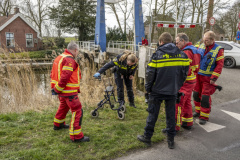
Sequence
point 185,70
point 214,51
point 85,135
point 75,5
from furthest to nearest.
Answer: point 75,5
point 214,51
point 85,135
point 185,70

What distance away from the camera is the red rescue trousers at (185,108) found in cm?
383

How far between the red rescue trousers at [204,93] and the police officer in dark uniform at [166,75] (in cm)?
140

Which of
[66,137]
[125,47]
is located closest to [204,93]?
[66,137]

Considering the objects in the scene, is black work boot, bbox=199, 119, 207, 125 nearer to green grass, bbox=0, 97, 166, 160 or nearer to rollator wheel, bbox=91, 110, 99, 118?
green grass, bbox=0, 97, 166, 160

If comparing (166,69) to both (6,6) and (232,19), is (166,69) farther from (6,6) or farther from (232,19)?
(6,6)

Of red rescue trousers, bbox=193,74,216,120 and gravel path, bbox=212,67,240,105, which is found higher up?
red rescue trousers, bbox=193,74,216,120

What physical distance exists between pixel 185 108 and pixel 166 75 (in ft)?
4.65

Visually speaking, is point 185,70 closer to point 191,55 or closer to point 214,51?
point 191,55

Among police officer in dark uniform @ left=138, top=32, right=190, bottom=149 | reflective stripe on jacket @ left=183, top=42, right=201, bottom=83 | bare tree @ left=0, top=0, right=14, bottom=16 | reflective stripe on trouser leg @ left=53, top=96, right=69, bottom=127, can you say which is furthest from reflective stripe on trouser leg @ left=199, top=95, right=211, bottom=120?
bare tree @ left=0, top=0, right=14, bottom=16

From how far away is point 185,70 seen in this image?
3.28 metres

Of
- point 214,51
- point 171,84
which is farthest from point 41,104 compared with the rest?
point 214,51

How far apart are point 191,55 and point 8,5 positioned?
36027 mm

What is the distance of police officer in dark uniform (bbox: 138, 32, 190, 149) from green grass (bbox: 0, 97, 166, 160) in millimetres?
761

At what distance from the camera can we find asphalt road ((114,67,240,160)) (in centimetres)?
313
